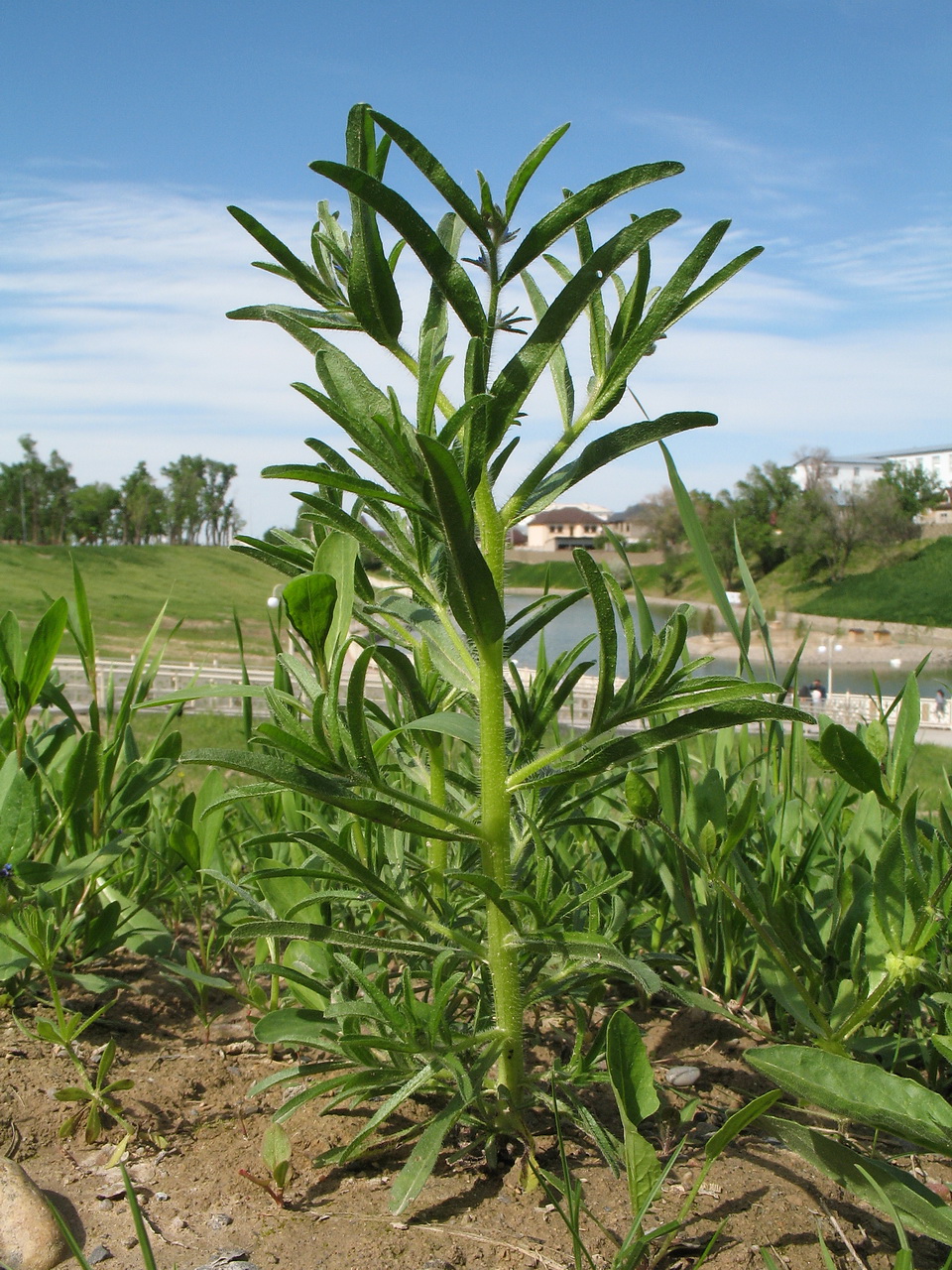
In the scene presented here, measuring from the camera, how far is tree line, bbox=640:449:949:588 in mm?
33812

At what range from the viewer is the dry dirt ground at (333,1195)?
79cm

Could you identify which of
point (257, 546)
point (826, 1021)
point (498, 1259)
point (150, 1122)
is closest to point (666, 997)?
point (826, 1021)

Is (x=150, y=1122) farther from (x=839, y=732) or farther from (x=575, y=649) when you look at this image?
(x=839, y=732)

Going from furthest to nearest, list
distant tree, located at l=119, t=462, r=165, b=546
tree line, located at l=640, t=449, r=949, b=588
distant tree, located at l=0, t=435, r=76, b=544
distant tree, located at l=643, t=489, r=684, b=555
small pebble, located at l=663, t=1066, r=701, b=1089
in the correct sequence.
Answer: distant tree, located at l=119, t=462, r=165, b=546 < distant tree, located at l=0, t=435, r=76, b=544 < distant tree, located at l=643, t=489, r=684, b=555 < tree line, located at l=640, t=449, r=949, b=588 < small pebble, located at l=663, t=1066, r=701, b=1089

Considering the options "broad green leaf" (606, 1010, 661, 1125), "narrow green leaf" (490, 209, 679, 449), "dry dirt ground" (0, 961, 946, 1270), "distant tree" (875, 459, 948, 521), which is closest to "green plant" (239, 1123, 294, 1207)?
"dry dirt ground" (0, 961, 946, 1270)

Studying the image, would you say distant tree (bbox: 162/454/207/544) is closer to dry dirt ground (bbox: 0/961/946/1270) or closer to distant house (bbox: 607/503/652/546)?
distant house (bbox: 607/503/652/546)

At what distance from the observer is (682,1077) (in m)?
1.08

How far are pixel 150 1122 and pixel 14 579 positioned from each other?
33.2 m

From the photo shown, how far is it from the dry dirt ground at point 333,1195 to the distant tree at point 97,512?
60874mm

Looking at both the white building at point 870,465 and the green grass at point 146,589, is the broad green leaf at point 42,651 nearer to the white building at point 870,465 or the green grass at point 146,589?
the green grass at point 146,589

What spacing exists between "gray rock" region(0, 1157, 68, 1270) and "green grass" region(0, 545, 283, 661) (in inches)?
767

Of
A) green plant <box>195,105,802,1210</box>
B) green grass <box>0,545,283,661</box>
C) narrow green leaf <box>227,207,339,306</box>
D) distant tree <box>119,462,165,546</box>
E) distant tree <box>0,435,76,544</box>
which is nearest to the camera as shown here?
green plant <box>195,105,802,1210</box>

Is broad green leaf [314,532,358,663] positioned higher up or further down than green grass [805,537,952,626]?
higher up

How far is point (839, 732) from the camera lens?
31.8 inches
